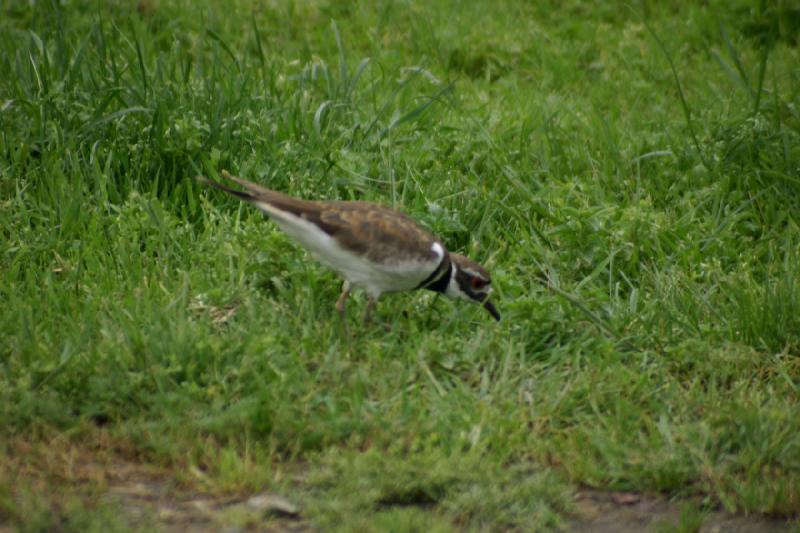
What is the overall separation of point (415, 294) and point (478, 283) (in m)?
0.48

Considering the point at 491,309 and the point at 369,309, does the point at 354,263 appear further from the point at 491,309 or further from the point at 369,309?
the point at 491,309

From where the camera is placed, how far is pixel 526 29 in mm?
8750

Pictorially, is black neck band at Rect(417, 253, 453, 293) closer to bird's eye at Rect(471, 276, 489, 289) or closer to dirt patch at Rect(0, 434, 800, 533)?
bird's eye at Rect(471, 276, 489, 289)

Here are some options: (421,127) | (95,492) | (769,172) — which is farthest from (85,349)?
(769,172)

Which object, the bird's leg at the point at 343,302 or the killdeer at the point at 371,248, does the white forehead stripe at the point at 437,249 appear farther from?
the bird's leg at the point at 343,302

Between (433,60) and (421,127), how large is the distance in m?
1.39

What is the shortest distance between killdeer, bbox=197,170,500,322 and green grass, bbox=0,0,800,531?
0.18m

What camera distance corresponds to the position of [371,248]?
5.14 metres

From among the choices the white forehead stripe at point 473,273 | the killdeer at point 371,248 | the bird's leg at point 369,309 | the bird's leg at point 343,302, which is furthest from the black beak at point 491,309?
the bird's leg at point 343,302

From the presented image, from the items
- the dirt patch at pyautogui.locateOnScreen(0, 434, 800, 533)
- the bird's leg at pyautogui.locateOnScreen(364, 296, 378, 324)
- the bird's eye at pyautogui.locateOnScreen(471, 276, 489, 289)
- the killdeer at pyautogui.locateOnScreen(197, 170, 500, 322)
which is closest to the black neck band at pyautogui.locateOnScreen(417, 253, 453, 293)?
the killdeer at pyautogui.locateOnScreen(197, 170, 500, 322)

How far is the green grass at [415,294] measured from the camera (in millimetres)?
4391

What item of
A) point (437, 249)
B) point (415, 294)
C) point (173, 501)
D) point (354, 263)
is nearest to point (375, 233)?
point (354, 263)

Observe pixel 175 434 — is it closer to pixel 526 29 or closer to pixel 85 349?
pixel 85 349

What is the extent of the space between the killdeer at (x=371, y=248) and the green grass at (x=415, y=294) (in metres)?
0.18
